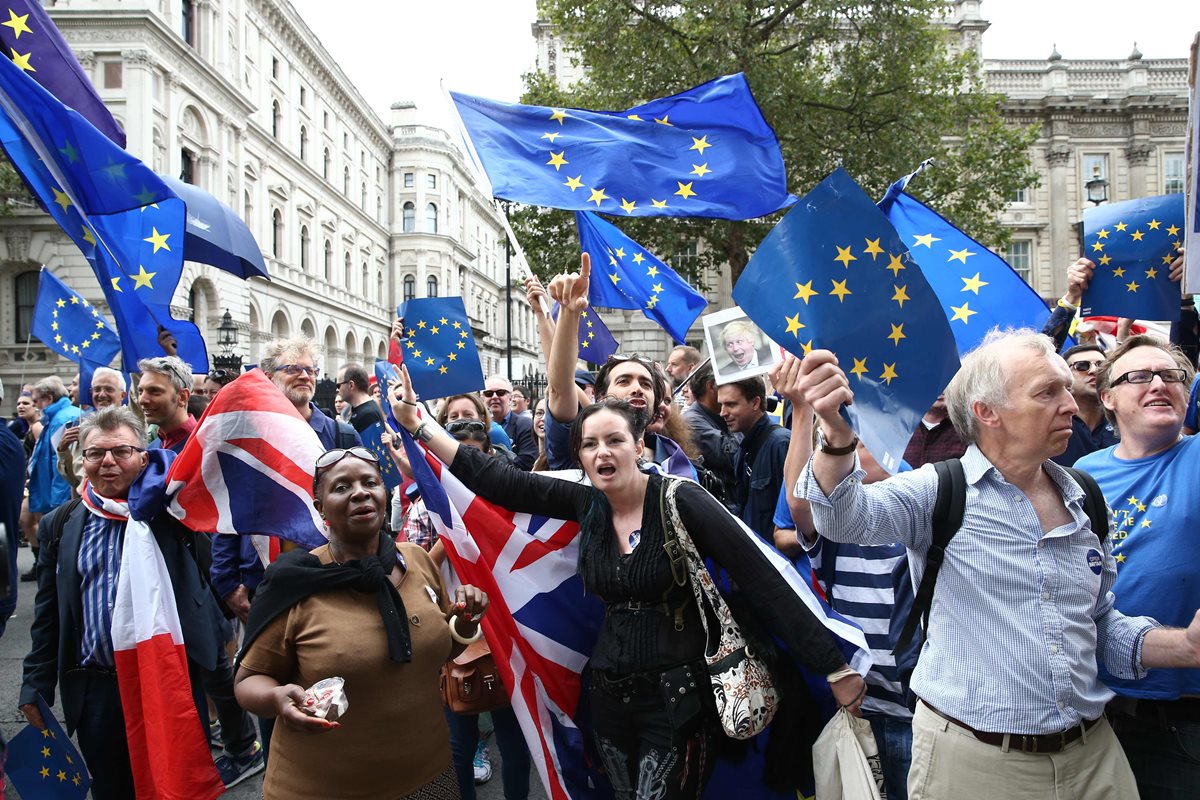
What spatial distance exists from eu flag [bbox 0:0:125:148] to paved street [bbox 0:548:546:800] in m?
3.50

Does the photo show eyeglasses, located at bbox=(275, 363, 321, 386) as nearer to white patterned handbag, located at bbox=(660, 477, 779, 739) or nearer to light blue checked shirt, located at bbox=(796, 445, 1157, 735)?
white patterned handbag, located at bbox=(660, 477, 779, 739)

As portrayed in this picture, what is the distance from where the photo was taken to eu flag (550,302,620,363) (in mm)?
5898

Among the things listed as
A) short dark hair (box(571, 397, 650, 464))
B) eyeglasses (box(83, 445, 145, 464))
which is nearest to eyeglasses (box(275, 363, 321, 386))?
eyeglasses (box(83, 445, 145, 464))

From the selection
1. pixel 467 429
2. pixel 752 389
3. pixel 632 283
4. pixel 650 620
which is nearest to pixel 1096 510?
pixel 650 620

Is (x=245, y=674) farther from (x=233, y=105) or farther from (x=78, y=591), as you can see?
(x=233, y=105)

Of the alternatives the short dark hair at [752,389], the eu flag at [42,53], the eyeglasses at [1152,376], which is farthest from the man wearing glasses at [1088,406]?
the eu flag at [42,53]

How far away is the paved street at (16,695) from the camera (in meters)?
4.16

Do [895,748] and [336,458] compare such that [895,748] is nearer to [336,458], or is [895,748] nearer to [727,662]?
[727,662]

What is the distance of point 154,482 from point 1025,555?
325 cm

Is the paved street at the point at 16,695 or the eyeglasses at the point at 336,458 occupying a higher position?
the eyeglasses at the point at 336,458

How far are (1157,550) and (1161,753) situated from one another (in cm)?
55

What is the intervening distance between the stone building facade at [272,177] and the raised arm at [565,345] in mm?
2481

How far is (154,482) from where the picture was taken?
3441mm

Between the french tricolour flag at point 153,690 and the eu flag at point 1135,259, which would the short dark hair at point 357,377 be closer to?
the french tricolour flag at point 153,690
